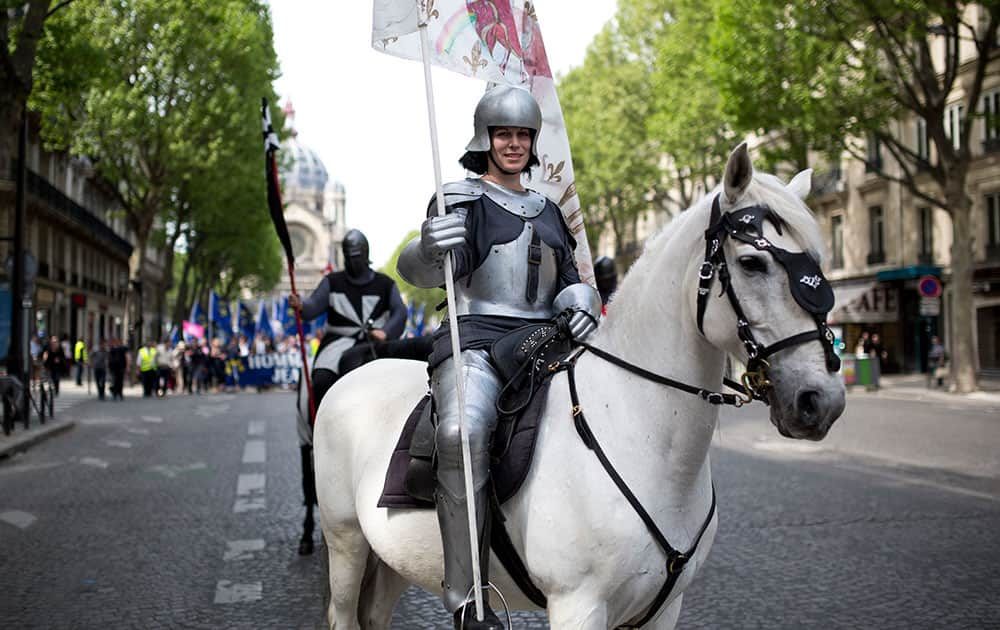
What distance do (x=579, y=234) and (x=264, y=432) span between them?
43.2 ft

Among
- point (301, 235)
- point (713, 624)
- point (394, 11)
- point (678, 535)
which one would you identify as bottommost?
point (713, 624)

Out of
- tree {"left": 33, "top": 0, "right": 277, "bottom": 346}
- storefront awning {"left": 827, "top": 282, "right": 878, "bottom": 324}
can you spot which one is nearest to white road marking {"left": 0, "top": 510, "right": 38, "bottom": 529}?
tree {"left": 33, "top": 0, "right": 277, "bottom": 346}

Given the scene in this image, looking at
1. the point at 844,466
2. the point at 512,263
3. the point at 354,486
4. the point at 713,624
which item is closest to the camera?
the point at 512,263

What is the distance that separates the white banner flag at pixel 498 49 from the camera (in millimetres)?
3393

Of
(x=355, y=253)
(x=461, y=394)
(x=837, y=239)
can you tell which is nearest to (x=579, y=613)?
(x=461, y=394)

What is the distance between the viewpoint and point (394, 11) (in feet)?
11.1

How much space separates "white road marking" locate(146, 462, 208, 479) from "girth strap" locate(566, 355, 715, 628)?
920 centimetres

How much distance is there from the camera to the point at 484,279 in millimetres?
3197

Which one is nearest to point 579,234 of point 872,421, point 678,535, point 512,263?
point 512,263

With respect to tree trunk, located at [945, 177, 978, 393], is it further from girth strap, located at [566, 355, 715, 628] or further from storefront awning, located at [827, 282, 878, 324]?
girth strap, located at [566, 355, 715, 628]

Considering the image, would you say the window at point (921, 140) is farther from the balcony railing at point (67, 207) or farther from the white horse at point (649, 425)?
the white horse at point (649, 425)

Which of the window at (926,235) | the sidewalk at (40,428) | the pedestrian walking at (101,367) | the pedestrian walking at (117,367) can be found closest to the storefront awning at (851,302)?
the window at (926,235)

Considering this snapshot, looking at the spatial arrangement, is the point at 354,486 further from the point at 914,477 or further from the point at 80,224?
the point at 80,224

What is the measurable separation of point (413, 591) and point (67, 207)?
147 ft
